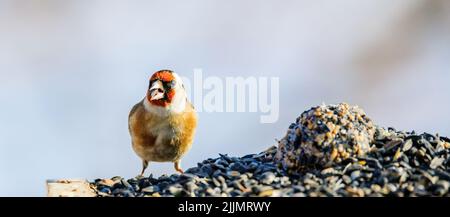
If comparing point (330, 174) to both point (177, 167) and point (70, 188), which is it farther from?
point (177, 167)

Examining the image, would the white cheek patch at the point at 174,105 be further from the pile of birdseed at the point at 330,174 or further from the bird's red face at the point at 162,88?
the pile of birdseed at the point at 330,174

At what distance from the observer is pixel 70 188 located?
278 cm

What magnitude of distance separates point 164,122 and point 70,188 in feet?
2.29

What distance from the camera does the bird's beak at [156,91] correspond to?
10.6ft

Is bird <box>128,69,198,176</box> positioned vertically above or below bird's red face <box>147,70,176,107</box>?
below

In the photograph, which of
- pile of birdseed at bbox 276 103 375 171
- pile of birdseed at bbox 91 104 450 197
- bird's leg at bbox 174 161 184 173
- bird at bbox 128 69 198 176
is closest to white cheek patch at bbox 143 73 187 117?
bird at bbox 128 69 198 176

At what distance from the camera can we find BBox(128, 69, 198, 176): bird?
10.8ft

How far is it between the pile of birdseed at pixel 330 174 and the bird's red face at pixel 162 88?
0.50 m

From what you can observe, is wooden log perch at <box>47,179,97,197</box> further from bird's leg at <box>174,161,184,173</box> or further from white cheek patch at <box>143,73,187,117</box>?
bird's leg at <box>174,161,184,173</box>

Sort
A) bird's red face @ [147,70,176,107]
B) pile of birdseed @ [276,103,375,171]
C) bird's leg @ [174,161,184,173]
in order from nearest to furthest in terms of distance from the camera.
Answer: pile of birdseed @ [276,103,375,171] < bird's red face @ [147,70,176,107] < bird's leg @ [174,161,184,173]

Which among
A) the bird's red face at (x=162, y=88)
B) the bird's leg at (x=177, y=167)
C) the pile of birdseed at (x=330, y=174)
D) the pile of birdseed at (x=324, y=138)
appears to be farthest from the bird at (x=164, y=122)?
the pile of birdseed at (x=324, y=138)

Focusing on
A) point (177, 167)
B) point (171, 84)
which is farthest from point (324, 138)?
point (177, 167)
